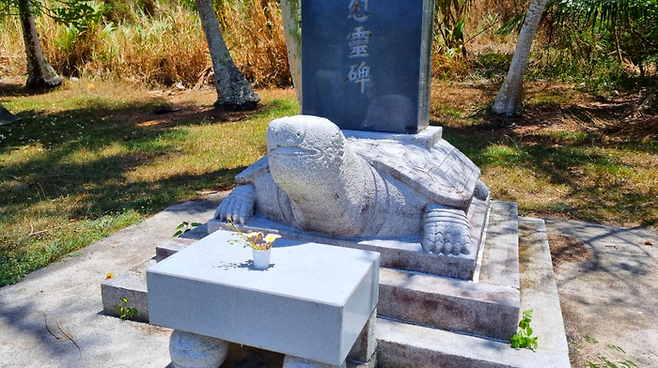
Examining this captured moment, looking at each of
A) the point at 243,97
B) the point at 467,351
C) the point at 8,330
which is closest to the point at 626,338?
the point at 467,351

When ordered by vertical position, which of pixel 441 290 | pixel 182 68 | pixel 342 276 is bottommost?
pixel 441 290

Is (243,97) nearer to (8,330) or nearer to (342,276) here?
(8,330)

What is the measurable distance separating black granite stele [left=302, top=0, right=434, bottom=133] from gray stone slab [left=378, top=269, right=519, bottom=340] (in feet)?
4.01

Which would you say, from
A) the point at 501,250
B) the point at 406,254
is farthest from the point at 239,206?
the point at 501,250

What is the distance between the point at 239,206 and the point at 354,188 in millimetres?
887

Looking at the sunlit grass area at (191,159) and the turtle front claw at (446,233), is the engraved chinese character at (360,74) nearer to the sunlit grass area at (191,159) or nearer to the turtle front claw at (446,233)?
the turtle front claw at (446,233)

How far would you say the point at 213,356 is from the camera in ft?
7.75

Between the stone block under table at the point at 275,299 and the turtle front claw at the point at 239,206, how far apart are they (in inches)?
35.6

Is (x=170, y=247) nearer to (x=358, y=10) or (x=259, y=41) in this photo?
(x=358, y=10)

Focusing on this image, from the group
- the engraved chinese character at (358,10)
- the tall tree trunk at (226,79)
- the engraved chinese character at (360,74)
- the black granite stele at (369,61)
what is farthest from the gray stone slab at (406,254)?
the tall tree trunk at (226,79)

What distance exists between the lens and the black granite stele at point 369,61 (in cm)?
347

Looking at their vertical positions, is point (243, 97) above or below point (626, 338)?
above

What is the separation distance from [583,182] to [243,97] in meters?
6.20

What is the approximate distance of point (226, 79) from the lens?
984cm
